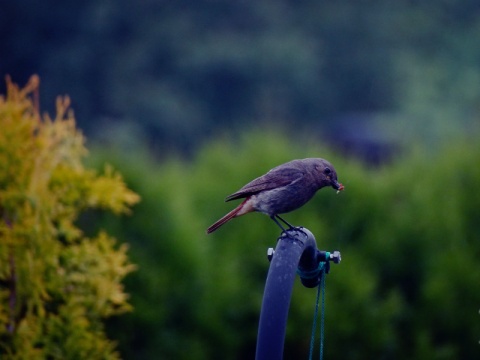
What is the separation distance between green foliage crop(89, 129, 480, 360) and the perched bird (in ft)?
7.16

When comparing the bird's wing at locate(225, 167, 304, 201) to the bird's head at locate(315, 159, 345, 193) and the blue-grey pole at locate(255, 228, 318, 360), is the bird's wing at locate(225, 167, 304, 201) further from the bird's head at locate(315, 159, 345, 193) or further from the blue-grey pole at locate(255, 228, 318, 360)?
the blue-grey pole at locate(255, 228, 318, 360)

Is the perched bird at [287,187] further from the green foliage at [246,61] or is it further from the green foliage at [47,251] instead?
the green foliage at [246,61]

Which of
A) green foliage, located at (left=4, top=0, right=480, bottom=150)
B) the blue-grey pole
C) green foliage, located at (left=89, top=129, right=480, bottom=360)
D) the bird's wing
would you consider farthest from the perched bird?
green foliage, located at (left=4, top=0, right=480, bottom=150)

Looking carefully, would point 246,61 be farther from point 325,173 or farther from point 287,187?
point 325,173

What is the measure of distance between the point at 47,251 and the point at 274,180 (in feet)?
4.63

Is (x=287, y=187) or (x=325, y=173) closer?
(x=325, y=173)

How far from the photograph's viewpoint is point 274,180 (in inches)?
165

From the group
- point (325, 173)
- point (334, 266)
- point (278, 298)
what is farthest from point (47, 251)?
point (334, 266)

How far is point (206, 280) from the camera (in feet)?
22.0

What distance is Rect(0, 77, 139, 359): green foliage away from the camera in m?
4.66

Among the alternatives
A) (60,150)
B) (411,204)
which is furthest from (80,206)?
(411,204)

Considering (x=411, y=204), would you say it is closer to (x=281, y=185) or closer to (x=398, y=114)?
(x=281, y=185)

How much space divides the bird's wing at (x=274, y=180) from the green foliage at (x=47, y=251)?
107 centimetres

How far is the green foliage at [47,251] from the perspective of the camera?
15.3 ft
